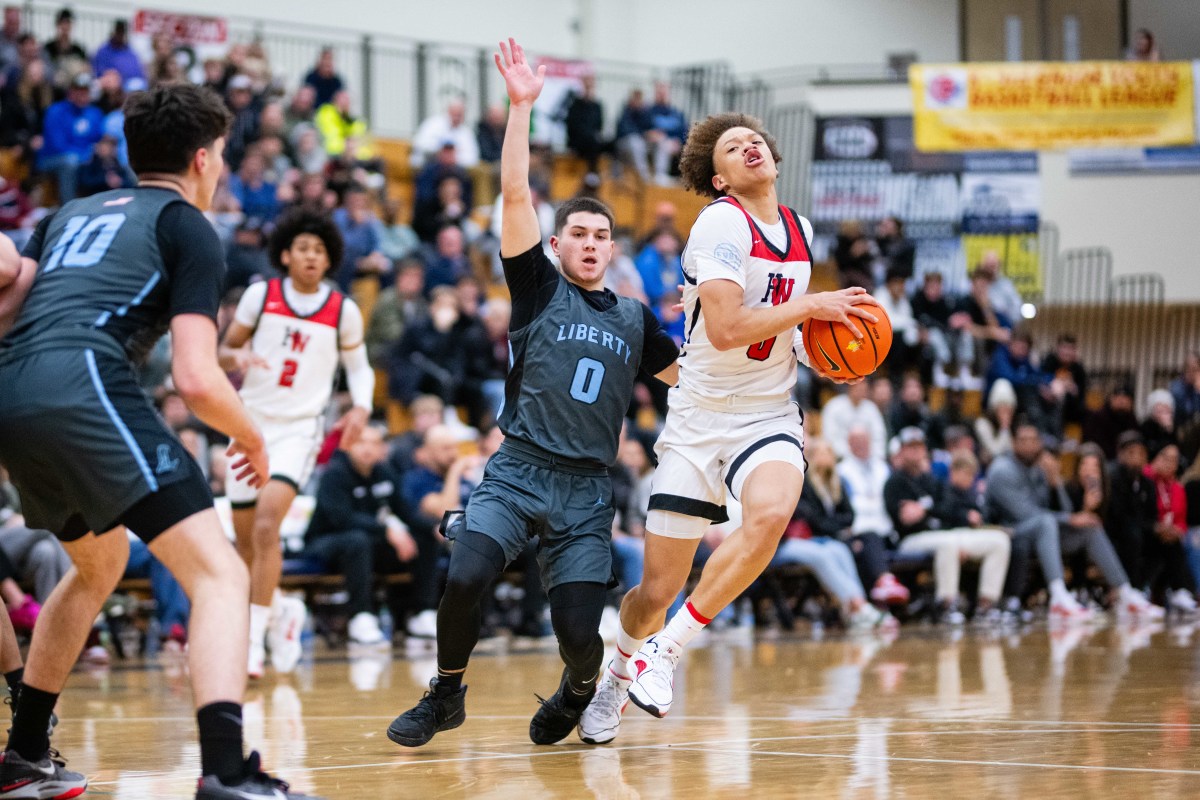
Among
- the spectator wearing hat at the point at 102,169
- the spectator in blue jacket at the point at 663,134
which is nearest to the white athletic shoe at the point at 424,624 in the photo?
the spectator wearing hat at the point at 102,169

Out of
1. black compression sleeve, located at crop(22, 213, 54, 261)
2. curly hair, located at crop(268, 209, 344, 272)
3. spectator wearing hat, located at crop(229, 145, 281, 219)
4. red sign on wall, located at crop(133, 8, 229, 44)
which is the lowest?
black compression sleeve, located at crop(22, 213, 54, 261)

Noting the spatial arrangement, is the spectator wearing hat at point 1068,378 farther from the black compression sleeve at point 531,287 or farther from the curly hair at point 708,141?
the black compression sleeve at point 531,287

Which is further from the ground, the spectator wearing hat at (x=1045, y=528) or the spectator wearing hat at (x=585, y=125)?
the spectator wearing hat at (x=585, y=125)

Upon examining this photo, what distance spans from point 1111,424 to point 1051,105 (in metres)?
5.43

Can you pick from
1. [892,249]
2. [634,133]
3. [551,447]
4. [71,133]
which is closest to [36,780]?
[551,447]

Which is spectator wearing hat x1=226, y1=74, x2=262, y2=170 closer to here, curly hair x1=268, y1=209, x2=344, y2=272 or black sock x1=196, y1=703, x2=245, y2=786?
curly hair x1=268, y1=209, x2=344, y2=272

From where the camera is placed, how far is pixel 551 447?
5.34 m

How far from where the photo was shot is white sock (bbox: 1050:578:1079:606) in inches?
545

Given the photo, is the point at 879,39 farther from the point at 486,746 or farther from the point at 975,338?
the point at 486,746

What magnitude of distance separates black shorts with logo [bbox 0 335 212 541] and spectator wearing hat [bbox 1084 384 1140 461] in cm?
1535

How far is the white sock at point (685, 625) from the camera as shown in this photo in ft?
17.7

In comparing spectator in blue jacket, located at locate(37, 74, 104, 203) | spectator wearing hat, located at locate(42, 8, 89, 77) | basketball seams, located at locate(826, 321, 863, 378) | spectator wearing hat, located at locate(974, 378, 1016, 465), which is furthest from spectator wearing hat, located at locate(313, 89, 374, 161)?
basketball seams, located at locate(826, 321, 863, 378)

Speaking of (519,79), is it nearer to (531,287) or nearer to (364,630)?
(531,287)

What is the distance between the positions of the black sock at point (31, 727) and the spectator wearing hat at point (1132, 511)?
1269 centimetres
